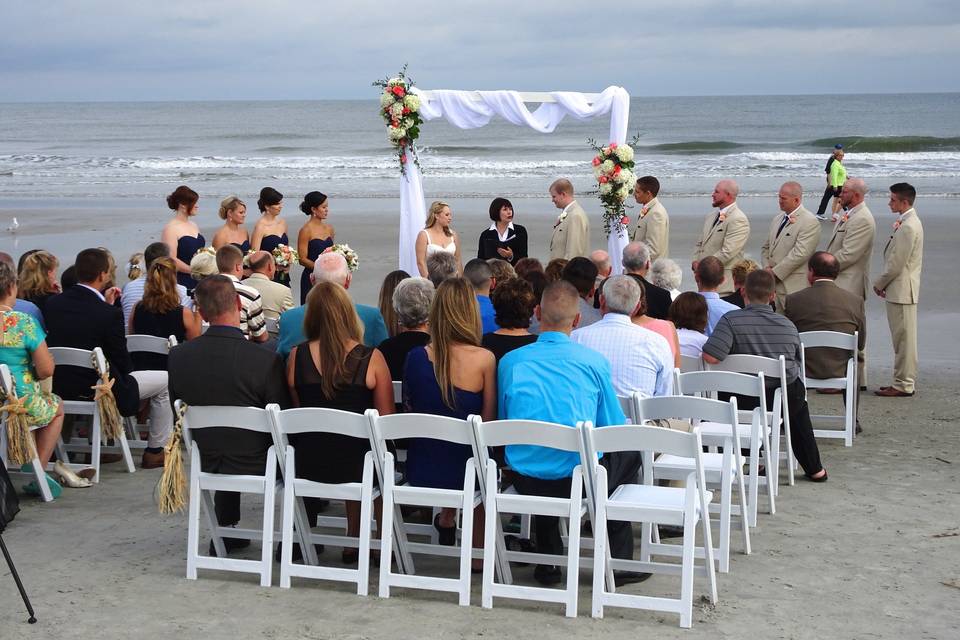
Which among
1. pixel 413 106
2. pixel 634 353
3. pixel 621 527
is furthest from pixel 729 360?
pixel 413 106

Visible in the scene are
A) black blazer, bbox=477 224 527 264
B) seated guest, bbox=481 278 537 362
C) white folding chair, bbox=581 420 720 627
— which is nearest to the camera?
white folding chair, bbox=581 420 720 627

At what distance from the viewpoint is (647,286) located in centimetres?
700

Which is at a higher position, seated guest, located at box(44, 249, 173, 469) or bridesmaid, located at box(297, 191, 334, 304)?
bridesmaid, located at box(297, 191, 334, 304)

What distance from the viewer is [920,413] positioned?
25.8ft

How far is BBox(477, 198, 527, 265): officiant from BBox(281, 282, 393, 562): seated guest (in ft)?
16.7

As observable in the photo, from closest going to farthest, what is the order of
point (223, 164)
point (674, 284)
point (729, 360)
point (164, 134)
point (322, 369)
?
point (322, 369)
point (729, 360)
point (674, 284)
point (223, 164)
point (164, 134)

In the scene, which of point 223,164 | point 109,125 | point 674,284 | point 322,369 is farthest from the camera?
point 109,125

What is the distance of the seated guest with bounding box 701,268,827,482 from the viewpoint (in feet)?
20.8

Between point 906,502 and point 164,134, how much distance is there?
200ft

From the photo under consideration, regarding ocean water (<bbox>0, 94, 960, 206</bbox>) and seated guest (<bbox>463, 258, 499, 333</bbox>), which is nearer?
seated guest (<bbox>463, 258, 499, 333</bbox>)

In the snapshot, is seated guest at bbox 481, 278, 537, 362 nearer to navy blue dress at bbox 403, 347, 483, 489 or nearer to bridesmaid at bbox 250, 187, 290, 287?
navy blue dress at bbox 403, 347, 483, 489

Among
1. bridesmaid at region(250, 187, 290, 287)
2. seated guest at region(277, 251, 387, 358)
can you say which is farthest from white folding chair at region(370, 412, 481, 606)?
bridesmaid at region(250, 187, 290, 287)

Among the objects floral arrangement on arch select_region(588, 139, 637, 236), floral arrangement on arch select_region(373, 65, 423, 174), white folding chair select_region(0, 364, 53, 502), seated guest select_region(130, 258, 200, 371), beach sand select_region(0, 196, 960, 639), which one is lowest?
beach sand select_region(0, 196, 960, 639)

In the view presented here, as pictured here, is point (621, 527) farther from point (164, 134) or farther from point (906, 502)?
point (164, 134)
